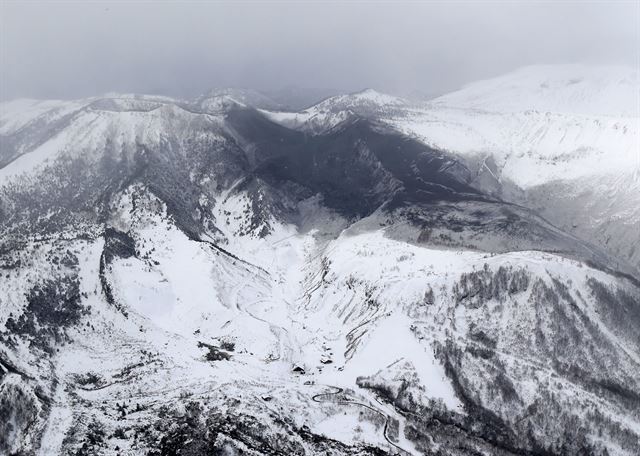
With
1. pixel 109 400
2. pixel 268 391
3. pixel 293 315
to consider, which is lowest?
pixel 293 315

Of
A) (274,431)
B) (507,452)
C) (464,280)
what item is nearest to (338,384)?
(274,431)

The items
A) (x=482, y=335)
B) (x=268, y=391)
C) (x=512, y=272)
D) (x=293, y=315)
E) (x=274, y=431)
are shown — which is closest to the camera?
(x=274, y=431)

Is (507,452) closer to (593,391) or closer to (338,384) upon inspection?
(593,391)

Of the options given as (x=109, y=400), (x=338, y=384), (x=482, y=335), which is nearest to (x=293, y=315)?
(x=338, y=384)

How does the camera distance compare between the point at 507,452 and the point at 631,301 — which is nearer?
the point at 507,452

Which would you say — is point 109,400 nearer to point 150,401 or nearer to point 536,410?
point 150,401

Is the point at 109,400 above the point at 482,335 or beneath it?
above

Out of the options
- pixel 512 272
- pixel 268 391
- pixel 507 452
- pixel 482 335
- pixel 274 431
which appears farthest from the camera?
pixel 512 272

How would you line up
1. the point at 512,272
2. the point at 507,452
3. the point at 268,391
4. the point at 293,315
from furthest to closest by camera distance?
the point at 293,315, the point at 512,272, the point at 268,391, the point at 507,452

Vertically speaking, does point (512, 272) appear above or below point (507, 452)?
above
